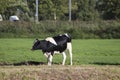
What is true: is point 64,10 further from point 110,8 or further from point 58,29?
point 58,29

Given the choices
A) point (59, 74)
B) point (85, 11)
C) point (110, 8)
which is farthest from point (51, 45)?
point (85, 11)

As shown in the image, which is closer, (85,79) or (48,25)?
(85,79)

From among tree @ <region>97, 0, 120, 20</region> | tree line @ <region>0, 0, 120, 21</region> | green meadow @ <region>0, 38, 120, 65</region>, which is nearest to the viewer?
green meadow @ <region>0, 38, 120, 65</region>

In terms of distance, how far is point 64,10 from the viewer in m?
91.3

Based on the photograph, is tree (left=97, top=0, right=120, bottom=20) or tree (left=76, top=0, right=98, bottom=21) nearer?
tree (left=97, top=0, right=120, bottom=20)

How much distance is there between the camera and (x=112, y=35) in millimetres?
55125

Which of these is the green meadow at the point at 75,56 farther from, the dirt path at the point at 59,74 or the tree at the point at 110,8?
the tree at the point at 110,8

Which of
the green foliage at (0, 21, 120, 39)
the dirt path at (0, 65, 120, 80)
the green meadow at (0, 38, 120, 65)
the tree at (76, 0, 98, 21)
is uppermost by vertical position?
the dirt path at (0, 65, 120, 80)

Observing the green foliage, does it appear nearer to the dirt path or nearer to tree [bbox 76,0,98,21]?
the dirt path

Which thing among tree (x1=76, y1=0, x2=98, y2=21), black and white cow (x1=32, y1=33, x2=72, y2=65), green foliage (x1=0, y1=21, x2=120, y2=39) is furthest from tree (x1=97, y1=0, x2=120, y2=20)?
black and white cow (x1=32, y1=33, x2=72, y2=65)

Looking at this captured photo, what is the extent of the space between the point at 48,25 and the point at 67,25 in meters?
2.55

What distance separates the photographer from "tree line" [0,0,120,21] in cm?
8762

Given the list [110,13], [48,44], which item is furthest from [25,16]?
[48,44]

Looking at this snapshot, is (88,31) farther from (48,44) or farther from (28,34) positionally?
(48,44)
